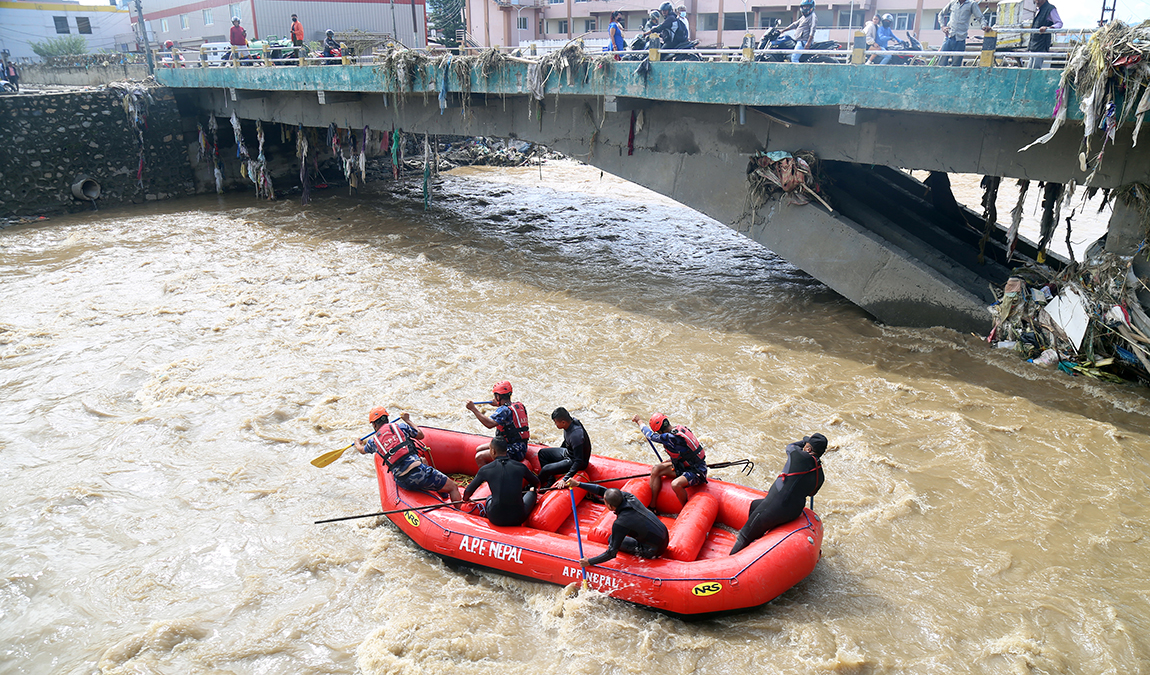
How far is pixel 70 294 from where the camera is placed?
13.2 meters

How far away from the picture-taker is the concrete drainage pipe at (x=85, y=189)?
19.5m

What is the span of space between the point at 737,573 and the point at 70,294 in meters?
13.3

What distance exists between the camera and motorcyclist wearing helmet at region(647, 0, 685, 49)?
1143 cm

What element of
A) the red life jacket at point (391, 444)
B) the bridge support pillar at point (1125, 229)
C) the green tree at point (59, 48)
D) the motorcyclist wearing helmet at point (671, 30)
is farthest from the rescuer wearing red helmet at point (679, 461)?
the green tree at point (59, 48)

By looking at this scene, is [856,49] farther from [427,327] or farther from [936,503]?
[427,327]

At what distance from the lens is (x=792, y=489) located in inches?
226

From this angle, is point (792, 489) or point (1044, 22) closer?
point (792, 489)

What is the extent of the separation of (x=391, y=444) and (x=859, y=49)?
7.69m

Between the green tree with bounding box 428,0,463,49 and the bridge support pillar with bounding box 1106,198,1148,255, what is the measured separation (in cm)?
3133

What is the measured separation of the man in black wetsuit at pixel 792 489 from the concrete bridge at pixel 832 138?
5.62 m

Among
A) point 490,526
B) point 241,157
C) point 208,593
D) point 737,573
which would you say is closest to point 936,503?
point 737,573

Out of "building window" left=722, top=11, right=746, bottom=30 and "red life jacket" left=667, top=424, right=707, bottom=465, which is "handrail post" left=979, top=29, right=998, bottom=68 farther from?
"building window" left=722, top=11, right=746, bottom=30

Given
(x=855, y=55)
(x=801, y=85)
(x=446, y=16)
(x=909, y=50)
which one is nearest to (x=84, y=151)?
(x=801, y=85)

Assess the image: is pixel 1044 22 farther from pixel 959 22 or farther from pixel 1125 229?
pixel 1125 229
